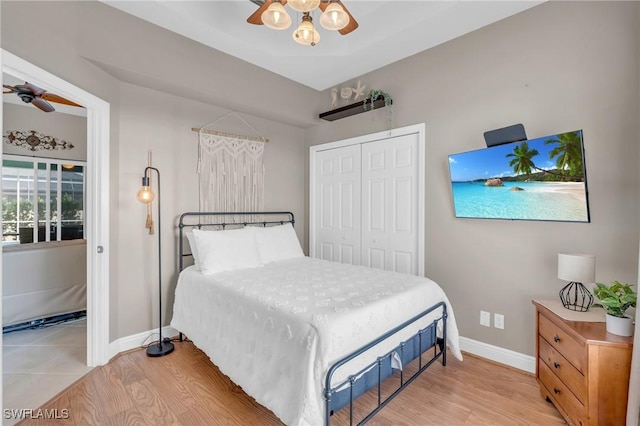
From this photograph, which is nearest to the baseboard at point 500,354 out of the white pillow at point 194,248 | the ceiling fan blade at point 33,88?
the white pillow at point 194,248

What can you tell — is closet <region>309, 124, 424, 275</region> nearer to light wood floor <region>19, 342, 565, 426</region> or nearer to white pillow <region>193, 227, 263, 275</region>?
light wood floor <region>19, 342, 565, 426</region>

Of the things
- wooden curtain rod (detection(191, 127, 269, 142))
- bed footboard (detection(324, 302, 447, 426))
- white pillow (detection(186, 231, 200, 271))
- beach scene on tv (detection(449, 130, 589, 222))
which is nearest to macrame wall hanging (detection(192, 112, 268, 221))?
wooden curtain rod (detection(191, 127, 269, 142))

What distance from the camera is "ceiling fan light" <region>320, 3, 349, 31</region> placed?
187 cm

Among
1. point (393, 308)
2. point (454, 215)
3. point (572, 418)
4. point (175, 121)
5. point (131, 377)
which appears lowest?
point (131, 377)

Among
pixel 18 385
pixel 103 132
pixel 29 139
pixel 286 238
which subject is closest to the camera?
pixel 18 385

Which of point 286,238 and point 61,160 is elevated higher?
point 61,160

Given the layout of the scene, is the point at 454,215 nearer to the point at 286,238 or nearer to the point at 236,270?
the point at 286,238

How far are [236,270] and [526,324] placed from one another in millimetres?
2577

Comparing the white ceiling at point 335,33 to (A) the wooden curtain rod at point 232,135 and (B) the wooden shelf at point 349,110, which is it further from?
(A) the wooden curtain rod at point 232,135

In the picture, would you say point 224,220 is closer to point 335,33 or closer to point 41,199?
point 335,33

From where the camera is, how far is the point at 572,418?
1725mm

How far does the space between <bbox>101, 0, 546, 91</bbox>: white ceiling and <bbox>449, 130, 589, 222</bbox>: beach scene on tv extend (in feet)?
3.89

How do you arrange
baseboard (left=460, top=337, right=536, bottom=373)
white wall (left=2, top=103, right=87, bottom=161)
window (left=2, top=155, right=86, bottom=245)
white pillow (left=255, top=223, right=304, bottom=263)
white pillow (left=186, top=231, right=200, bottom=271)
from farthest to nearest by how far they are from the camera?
window (left=2, top=155, right=86, bottom=245) → white wall (left=2, top=103, right=87, bottom=161) → white pillow (left=255, top=223, right=304, bottom=263) → white pillow (left=186, top=231, right=200, bottom=271) → baseboard (left=460, top=337, right=536, bottom=373)

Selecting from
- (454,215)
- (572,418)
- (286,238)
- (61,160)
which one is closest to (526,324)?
(572,418)
